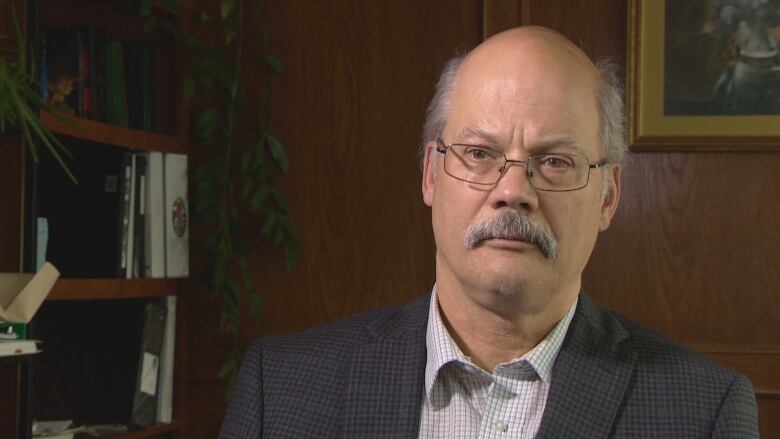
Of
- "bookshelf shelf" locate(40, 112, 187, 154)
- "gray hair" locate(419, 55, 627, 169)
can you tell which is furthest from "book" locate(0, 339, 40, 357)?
"gray hair" locate(419, 55, 627, 169)

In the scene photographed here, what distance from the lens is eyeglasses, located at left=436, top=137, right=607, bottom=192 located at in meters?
1.61

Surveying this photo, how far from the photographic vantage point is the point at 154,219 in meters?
2.90

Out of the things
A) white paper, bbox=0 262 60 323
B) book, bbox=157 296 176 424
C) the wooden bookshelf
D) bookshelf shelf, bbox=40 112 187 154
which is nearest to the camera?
white paper, bbox=0 262 60 323

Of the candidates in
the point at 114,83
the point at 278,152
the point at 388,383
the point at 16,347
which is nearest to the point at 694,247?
the point at 278,152

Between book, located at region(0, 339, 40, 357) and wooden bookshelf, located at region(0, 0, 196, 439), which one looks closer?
book, located at region(0, 339, 40, 357)

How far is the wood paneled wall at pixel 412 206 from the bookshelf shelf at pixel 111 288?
265 millimetres

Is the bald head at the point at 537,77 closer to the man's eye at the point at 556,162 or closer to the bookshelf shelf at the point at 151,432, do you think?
the man's eye at the point at 556,162

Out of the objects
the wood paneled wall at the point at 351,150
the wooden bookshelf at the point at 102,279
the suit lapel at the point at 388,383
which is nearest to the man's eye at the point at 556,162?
the suit lapel at the point at 388,383

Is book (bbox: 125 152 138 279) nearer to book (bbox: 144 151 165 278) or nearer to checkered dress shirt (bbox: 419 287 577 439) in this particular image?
book (bbox: 144 151 165 278)

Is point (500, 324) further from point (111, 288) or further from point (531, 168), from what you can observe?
point (111, 288)

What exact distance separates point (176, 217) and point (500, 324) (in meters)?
1.61

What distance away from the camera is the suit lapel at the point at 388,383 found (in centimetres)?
162

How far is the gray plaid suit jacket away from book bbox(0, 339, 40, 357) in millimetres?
576

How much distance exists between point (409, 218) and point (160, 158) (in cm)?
76
